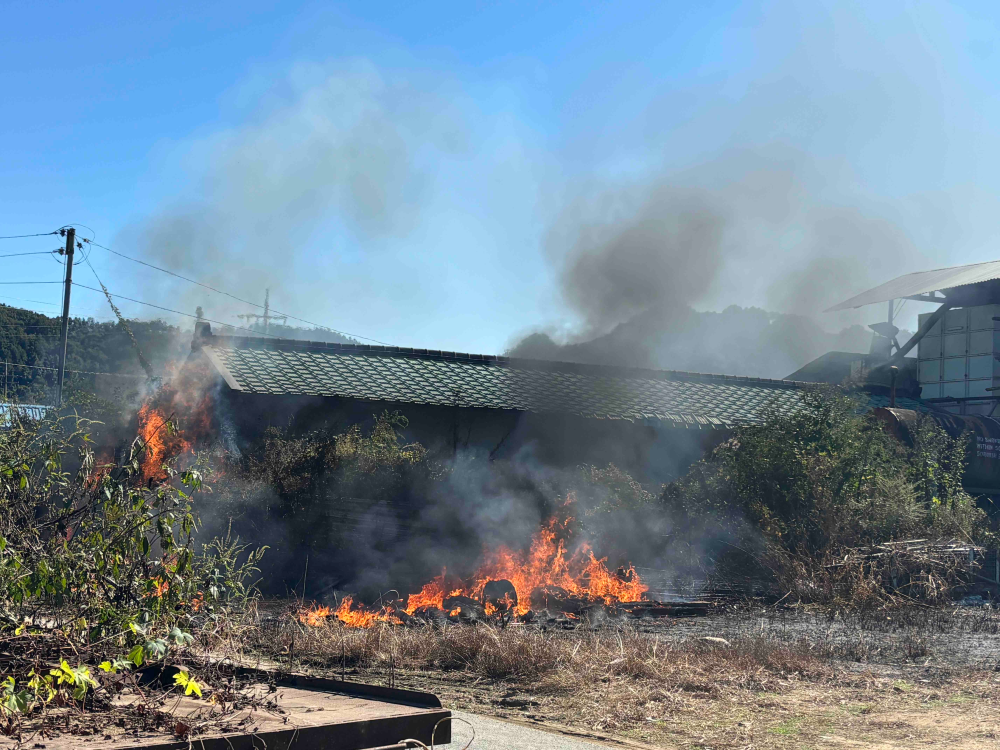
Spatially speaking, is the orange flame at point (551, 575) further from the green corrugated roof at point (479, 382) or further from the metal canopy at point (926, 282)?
the metal canopy at point (926, 282)

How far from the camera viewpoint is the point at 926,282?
30438 millimetres

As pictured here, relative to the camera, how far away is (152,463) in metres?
15.8

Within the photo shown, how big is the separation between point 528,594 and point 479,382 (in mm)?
6545

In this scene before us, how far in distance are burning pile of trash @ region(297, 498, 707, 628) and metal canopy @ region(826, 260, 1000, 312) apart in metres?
17.2

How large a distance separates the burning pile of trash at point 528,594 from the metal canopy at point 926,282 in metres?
17.2

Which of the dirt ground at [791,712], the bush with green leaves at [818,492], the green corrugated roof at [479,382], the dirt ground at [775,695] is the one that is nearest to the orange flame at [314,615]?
the dirt ground at [775,695]

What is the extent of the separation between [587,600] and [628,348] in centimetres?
1239

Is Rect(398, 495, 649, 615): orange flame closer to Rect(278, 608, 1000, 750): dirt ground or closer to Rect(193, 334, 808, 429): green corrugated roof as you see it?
Rect(278, 608, 1000, 750): dirt ground

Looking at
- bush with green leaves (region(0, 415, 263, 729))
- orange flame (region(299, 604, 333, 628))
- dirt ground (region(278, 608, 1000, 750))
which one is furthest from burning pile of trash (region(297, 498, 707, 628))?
bush with green leaves (region(0, 415, 263, 729))

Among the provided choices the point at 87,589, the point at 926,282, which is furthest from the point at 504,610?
the point at 926,282

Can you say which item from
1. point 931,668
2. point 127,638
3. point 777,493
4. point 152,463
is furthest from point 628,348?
point 127,638

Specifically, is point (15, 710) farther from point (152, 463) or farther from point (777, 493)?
point (777, 493)

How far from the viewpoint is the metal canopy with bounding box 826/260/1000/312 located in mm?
27766

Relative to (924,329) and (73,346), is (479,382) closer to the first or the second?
(924,329)
